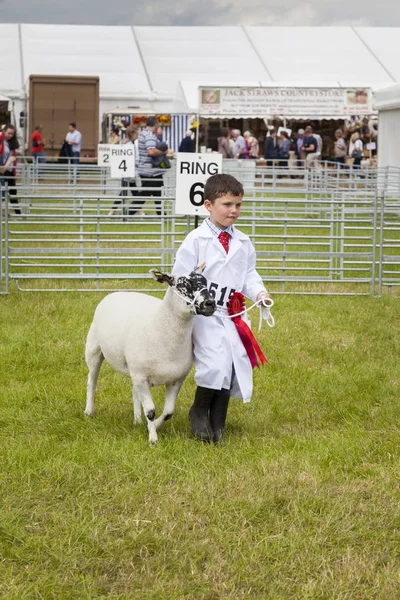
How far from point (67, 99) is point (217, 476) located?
2947 cm

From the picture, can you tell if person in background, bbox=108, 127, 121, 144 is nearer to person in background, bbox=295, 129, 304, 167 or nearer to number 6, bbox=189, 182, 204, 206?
person in background, bbox=295, 129, 304, 167

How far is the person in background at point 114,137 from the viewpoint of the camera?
30.0m

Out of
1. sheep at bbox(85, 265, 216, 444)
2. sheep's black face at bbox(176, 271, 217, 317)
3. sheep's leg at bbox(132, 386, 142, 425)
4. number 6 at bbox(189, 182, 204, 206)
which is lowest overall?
sheep's leg at bbox(132, 386, 142, 425)

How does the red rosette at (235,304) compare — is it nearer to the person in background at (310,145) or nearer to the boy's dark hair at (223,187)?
the boy's dark hair at (223,187)

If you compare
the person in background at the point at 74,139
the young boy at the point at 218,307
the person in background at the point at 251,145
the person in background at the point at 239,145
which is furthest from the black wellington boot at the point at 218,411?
the person in background at the point at 251,145

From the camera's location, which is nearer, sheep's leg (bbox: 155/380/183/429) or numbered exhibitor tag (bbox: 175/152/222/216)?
sheep's leg (bbox: 155/380/183/429)

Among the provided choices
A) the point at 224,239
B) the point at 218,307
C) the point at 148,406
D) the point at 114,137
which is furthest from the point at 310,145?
the point at 148,406

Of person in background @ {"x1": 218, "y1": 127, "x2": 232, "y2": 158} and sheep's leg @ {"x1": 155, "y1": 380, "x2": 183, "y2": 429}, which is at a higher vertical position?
person in background @ {"x1": 218, "y1": 127, "x2": 232, "y2": 158}

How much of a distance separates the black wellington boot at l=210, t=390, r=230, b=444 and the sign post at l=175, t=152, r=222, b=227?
4.45 m

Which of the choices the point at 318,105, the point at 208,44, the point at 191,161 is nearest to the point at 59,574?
the point at 191,161

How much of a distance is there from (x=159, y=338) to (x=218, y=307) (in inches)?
15.7

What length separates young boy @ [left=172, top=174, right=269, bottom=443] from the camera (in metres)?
5.52

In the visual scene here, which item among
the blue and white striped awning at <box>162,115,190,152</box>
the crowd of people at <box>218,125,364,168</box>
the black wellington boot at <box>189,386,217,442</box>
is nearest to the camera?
the black wellington boot at <box>189,386,217,442</box>

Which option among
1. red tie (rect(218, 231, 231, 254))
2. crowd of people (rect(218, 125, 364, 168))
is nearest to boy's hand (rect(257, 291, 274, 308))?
red tie (rect(218, 231, 231, 254))
